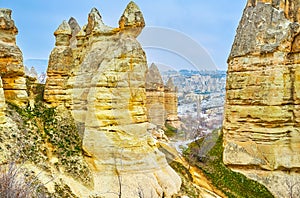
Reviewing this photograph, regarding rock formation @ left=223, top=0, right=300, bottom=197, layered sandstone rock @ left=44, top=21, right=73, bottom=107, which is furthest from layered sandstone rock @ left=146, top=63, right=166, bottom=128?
layered sandstone rock @ left=44, top=21, right=73, bottom=107

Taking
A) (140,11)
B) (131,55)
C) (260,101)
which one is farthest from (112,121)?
(260,101)

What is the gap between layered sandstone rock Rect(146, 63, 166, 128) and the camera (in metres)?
38.5

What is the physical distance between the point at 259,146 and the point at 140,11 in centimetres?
1129

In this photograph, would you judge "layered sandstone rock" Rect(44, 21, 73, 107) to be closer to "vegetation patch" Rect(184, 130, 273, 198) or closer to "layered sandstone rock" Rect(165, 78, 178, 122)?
"vegetation patch" Rect(184, 130, 273, 198)

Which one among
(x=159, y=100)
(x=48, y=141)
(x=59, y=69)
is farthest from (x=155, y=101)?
(x=48, y=141)

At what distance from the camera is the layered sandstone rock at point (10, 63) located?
1277cm

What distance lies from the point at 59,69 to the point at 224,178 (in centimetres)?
1272

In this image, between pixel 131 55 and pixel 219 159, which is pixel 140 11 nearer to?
pixel 131 55

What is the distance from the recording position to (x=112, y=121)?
13.2 metres

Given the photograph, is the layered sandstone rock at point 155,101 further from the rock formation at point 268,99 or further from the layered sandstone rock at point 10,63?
the layered sandstone rock at point 10,63

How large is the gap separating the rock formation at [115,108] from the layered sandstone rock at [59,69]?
0.05m

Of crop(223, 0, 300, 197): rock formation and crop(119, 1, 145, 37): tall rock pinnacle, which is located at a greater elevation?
crop(119, 1, 145, 37): tall rock pinnacle

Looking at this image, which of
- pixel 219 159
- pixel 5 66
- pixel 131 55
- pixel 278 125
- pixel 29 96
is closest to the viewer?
pixel 5 66

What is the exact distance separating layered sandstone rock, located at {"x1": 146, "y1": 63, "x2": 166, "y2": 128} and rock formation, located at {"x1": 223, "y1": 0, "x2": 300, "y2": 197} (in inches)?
736
